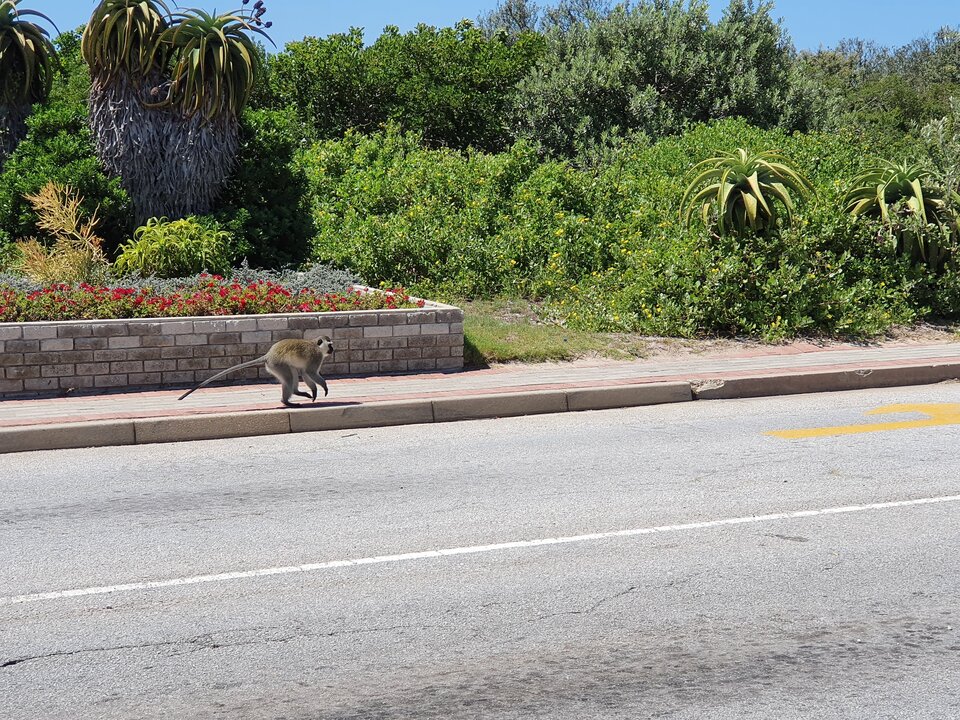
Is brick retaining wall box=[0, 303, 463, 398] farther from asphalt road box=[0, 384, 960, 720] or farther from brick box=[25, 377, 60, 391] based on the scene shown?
asphalt road box=[0, 384, 960, 720]

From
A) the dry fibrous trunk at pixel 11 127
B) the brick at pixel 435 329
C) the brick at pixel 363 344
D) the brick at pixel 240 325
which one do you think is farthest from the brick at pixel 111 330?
the dry fibrous trunk at pixel 11 127

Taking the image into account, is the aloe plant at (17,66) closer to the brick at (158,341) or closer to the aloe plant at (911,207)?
the brick at (158,341)

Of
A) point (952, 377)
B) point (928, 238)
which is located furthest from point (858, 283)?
point (952, 377)

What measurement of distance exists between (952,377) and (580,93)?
1557cm

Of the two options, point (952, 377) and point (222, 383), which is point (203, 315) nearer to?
point (222, 383)

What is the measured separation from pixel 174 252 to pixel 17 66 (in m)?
5.23

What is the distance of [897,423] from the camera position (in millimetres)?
10203

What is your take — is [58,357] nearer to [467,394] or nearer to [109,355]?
[109,355]

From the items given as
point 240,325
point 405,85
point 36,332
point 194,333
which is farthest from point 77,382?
point 405,85

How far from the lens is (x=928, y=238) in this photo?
50.3 feet

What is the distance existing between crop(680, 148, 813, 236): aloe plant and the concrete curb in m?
3.41

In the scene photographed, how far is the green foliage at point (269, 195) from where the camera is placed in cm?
1677

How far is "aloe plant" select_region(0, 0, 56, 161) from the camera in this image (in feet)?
55.1

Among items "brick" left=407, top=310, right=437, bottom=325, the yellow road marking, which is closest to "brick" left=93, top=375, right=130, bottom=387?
"brick" left=407, top=310, right=437, bottom=325
